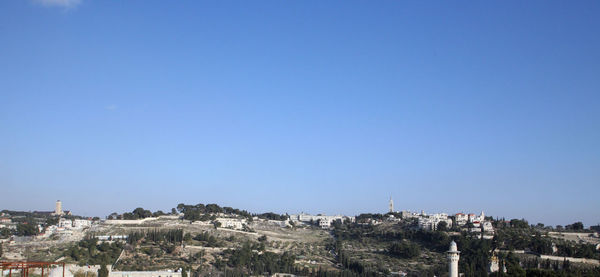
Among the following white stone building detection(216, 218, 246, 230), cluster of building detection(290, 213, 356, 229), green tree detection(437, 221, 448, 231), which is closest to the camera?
green tree detection(437, 221, 448, 231)

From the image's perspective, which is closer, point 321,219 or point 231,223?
point 231,223

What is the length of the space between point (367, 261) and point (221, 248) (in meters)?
18.5

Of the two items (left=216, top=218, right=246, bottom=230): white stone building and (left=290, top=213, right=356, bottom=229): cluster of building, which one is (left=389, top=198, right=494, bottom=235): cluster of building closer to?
(left=290, top=213, right=356, bottom=229): cluster of building

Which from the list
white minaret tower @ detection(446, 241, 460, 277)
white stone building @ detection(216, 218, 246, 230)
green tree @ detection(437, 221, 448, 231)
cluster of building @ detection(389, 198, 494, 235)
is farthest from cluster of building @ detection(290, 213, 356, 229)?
white minaret tower @ detection(446, 241, 460, 277)

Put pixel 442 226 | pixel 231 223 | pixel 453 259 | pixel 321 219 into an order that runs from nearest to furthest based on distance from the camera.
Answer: pixel 453 259, pixel 442 226, pixel 231 223, pixel 321 219

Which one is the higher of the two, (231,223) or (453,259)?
(231,223)

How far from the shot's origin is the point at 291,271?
69.2 m

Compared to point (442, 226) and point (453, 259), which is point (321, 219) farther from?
point (453, 259)

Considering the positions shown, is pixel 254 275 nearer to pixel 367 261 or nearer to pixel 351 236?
pixel 367 261

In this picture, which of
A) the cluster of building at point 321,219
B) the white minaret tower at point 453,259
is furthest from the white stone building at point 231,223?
the white minaret tower at point 453,259

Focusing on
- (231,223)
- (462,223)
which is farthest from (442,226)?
(231,223)

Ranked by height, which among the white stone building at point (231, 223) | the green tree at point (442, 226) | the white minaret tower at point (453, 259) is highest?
the green tree at point (442, 226)

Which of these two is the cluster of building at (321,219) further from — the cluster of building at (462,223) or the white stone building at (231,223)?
the white stone building at (231,223)

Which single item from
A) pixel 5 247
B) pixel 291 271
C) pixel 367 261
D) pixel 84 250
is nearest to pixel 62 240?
pixel 5 247
